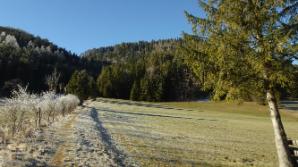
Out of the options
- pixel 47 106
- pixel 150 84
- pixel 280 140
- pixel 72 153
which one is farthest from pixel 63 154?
pixel 150 84

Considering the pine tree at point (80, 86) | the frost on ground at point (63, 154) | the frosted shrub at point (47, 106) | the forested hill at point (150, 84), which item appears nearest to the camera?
the frost on ground at point (63, 154)

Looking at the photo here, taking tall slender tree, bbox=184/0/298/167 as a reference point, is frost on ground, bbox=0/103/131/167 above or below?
below

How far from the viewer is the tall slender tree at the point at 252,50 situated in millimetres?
13625

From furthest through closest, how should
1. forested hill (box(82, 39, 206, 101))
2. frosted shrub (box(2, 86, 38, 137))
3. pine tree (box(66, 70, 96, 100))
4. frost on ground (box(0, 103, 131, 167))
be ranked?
forested hill (box(82, 39, 206, 101)) → pine tree (box(66, 70, 96, 100)) → frosted shrub (box(2, 86, 38, 137)) → frost on ground (box(0, 103, 131, 167))

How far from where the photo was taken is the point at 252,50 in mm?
14188

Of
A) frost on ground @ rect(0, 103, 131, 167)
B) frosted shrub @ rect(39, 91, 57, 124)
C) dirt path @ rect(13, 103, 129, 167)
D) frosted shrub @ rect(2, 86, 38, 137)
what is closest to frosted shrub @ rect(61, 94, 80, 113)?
frosted shrub @ rect(39, 91, 57, 124)

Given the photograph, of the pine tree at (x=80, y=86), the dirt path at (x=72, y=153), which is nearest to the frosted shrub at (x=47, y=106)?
the dirt path at (x=72, y=153)

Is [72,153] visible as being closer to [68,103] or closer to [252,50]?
[252,50]

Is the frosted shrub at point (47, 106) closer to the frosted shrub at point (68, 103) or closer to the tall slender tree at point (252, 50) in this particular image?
the frosted shrub at point (68, 103)

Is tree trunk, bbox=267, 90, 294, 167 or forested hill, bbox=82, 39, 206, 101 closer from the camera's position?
tree trunk, bbox=267, 90, 294, 167

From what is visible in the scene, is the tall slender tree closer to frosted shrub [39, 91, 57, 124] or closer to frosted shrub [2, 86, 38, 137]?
frosted shrub [2, 86, 38, 137]

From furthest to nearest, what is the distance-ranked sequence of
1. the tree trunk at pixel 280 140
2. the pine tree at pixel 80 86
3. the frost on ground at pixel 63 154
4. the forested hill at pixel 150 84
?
the forested hill at pixel 150 84 → the pine tree at pixel 80 86 → the tree trunk at pixel 280 140 → the frost on ground at pixel 63 154

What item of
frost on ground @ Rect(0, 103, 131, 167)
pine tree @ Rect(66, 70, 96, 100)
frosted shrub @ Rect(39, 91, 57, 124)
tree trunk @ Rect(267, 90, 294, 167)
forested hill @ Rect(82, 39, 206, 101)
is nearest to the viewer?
frost on ground @ Rect(0, 103, 131, 167)

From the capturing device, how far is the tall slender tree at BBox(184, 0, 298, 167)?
13.6 meters
